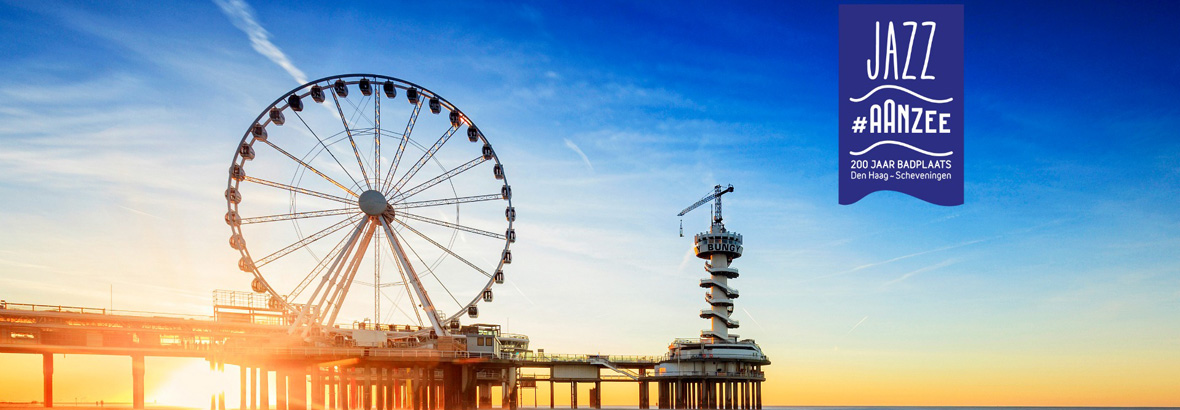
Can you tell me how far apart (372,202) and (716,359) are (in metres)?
47.1

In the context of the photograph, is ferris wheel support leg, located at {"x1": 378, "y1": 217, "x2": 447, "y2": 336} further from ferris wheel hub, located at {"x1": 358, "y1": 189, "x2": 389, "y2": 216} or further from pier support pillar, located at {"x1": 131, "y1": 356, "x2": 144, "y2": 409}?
pier support pillar, located at {"x1": 131, "y1": 356, "x2": 144, "y2": 409}

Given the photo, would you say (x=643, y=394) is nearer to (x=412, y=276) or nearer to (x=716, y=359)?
(x=716, y=359)

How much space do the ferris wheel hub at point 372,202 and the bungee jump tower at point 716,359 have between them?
44.8 m

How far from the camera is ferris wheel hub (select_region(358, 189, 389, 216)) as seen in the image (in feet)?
246

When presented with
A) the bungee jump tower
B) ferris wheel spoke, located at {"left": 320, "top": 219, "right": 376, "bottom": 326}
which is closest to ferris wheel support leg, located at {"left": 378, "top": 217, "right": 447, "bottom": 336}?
ferris wheel spoke, located at {"left": 320, "top": 219, "right": 376, "bottom": 326}

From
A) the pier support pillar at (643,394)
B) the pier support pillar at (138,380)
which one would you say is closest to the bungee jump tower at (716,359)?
the pier support pillar at (643,394)

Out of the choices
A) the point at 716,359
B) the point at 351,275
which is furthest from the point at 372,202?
the point at 716,359

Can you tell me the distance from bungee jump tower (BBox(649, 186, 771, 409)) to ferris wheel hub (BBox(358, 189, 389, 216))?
147 ft

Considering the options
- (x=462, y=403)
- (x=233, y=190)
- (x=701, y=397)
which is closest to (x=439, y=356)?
(x=462, y=403)

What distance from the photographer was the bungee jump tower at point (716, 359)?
352 ft

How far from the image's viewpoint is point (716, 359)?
107 m

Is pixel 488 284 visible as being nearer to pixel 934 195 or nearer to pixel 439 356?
pixel 439 356

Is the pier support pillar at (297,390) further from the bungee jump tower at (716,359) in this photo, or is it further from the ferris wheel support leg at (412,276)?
the bungee jump tower at (716,359)

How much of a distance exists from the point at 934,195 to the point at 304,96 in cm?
4848
